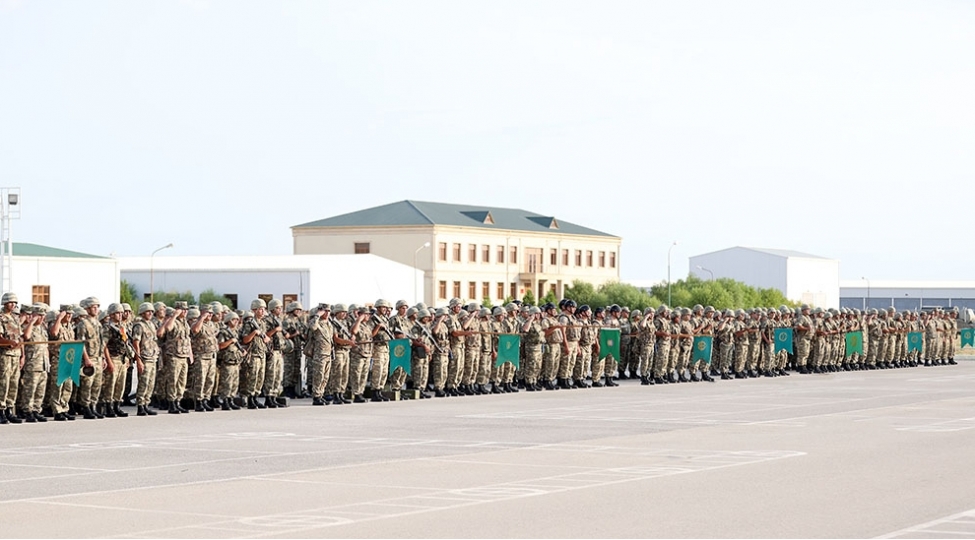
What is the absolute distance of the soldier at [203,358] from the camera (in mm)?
23766

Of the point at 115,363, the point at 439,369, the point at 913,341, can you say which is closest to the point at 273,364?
the point at 115,363

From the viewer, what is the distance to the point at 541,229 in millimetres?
119750

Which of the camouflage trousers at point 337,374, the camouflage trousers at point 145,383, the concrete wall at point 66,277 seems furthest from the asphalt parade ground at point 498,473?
the concrete wall at point 66,277

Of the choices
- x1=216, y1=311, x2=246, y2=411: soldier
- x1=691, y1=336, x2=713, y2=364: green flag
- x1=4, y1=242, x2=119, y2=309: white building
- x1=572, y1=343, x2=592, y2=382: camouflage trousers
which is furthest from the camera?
x1=4, y1=242, x2=119, y2=309: white building

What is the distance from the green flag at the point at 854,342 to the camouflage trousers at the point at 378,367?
2022 centimetres

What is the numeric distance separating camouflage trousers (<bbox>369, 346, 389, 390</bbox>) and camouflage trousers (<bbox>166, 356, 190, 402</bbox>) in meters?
4.07

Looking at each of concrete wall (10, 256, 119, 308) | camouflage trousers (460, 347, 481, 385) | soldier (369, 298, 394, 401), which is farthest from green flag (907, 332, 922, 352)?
concrete wall (10, 256, 119, 308)

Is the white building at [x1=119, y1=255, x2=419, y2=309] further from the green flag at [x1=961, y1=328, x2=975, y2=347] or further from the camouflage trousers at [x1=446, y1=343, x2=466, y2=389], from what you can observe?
the camouflage trousers at [x1=446, y1=343, x2=466, y2=389]

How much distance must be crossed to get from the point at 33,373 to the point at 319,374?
218 inches

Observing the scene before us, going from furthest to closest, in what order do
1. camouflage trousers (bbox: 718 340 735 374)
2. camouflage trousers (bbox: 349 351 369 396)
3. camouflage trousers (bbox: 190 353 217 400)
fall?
camouflage trousers (bbox: 718 340 735 374)
camouflage trousers (bbox: 349 351 369 396)
camouflage trousers (bbox: 190 353 217 400)

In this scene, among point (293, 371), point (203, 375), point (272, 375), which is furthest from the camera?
point (293, 371)

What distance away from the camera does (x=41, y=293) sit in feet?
262

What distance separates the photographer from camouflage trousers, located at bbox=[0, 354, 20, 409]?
69.2ft

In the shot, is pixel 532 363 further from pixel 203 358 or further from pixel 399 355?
pixel 203 358
